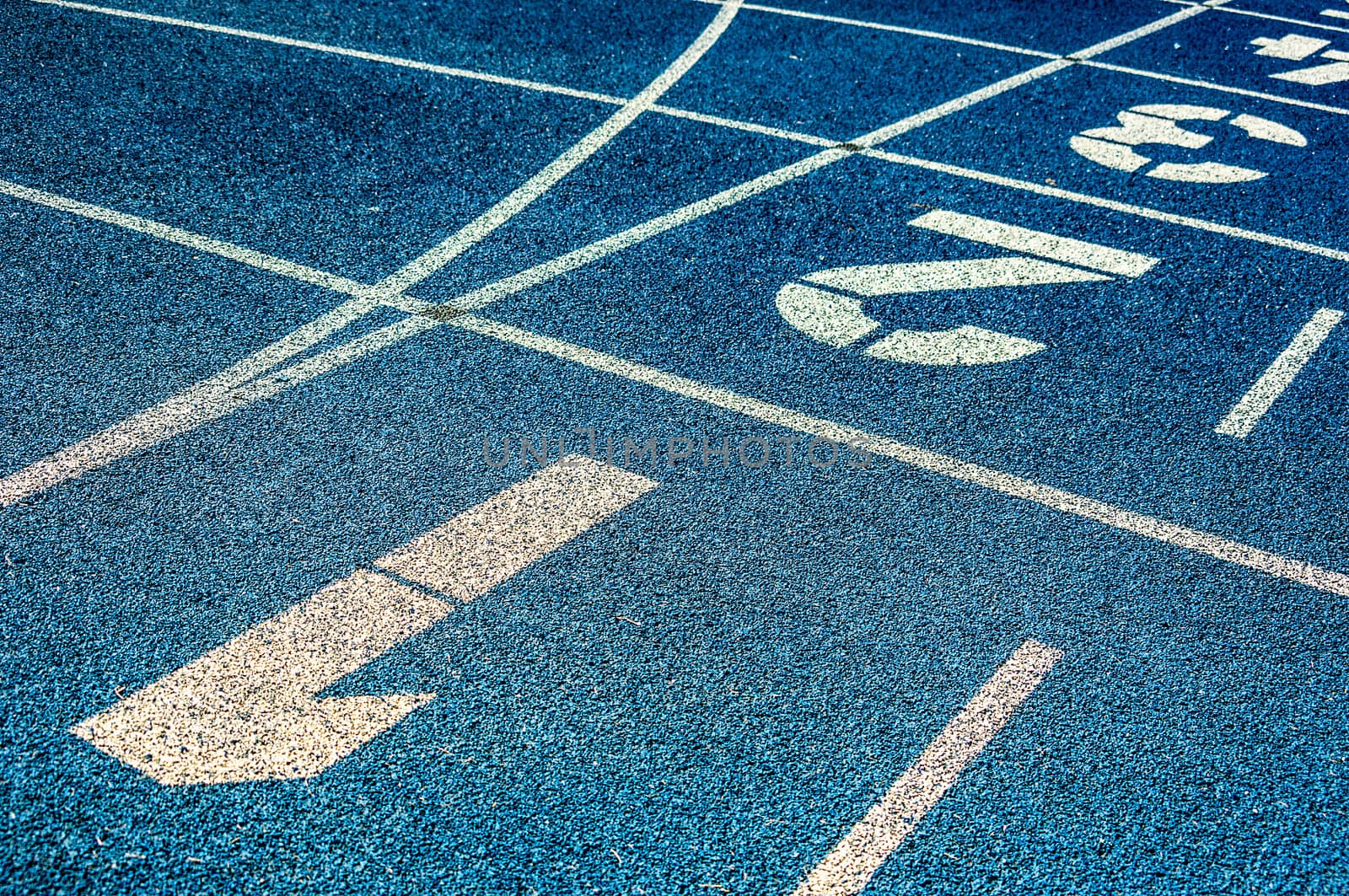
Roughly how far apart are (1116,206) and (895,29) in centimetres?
433

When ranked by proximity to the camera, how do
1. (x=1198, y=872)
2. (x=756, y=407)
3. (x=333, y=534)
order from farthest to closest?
(x=756, y=407) → (x=333, y=534) → (x=1198, y=872)

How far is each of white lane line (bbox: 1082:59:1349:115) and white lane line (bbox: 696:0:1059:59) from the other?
1.58 feet

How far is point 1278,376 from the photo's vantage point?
6.34 m

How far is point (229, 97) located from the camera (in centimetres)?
919

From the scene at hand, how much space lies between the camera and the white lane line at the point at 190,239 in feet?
22.2

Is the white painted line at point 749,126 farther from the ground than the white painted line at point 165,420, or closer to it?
farther from the ground

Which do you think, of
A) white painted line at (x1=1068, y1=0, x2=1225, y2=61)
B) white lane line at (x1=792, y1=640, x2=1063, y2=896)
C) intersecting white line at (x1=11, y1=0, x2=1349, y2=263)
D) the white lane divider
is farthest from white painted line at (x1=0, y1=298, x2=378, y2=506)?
white painted line at (x1=1068, y1=0, x2=1225, y2=61)

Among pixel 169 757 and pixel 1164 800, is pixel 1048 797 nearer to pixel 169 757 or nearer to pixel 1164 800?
pixel 1164 800

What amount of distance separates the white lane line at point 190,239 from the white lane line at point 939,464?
807mm

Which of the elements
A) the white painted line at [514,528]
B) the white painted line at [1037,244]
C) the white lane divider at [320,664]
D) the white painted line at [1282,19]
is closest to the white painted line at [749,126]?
the white painted line at [1037,244]

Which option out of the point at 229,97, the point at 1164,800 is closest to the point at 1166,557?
the point at 1164,800

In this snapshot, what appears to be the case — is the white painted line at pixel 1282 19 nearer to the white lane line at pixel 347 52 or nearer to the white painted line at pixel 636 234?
the white painted line at pixel 636 234

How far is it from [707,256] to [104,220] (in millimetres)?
3446

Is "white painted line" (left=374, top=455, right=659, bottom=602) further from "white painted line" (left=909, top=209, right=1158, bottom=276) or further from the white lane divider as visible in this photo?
"white painted line" (left=909, top=209, right=1158, bottom=276)
